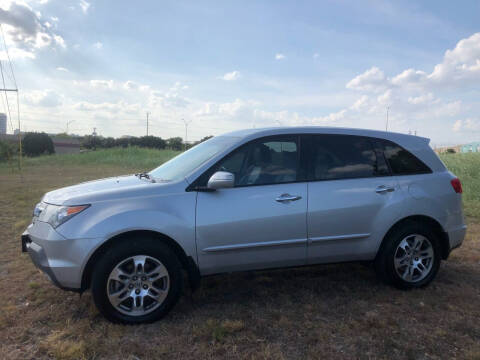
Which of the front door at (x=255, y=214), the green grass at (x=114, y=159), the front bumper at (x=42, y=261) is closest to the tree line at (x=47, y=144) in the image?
the green grass at (x=114, y=159)

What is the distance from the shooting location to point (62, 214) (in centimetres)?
349

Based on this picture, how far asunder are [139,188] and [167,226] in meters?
0.46

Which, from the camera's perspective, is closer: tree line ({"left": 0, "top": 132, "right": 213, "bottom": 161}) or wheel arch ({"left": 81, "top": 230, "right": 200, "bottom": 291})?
wheel arch ({"left": 81, "top": 230, "right": 200, "bottom": 291})

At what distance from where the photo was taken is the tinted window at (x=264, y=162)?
3.86 m

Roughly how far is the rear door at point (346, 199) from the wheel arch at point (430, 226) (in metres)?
0.12

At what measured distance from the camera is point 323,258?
4.03 meters

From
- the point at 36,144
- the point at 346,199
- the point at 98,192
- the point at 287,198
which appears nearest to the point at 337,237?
the point at 346,199

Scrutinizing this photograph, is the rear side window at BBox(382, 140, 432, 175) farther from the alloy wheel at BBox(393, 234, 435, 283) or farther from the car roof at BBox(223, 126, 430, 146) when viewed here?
the alloy wheel at BBox(393, 234, 435, 283)

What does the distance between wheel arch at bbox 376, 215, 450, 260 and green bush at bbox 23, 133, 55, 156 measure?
152 ft

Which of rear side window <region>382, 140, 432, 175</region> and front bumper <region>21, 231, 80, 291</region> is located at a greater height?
rear side window <region>382, 140, 432, 175</region>

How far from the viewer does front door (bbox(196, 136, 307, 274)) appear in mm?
3648

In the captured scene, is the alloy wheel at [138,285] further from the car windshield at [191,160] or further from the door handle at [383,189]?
the door handle at [383,189]

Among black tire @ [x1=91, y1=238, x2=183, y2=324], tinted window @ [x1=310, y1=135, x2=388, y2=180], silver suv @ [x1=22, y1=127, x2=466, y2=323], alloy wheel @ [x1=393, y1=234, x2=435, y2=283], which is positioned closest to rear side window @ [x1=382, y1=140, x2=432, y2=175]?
silver suv @ [x1=22, y1=127, x2=466, y2=323]

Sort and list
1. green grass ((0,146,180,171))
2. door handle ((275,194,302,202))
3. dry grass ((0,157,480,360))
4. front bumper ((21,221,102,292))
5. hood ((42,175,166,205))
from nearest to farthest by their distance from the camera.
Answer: dry grass ((0,157,480,360)) < front bumper ((21,221,102,292)) < hood ((42,175,166,205)) < door handle ((275,194,302,202)) < green grass ((0,146,180,171))
